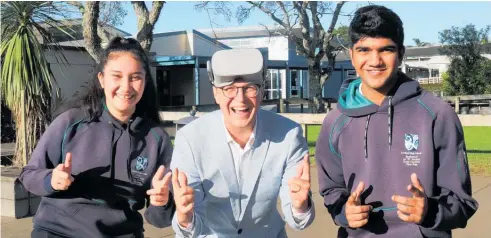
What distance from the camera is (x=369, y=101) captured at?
273 centimetres

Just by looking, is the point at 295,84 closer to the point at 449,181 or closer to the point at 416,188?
the point at 449,181

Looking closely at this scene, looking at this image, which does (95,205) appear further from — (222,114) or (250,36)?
(250,36)

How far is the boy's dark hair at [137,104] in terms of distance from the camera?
10.3 ft

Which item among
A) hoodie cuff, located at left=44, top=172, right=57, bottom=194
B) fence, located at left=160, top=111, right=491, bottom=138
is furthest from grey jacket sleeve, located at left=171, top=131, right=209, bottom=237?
fence, located at left=160, top=111, right=491, bottom=138

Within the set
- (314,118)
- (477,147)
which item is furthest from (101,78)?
(477,147)

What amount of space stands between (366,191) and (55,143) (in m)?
1.59

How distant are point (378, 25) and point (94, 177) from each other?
1614 mm

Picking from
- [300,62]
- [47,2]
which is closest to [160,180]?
[47,2]

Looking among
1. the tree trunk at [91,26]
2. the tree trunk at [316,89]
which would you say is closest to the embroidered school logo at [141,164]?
the tree trunk at [91,26]

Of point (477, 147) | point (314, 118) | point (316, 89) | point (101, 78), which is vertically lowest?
point (477, 147)

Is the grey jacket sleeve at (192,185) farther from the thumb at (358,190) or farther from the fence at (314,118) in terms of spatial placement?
the fence at (314,118)

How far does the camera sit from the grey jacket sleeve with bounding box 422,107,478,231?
244 centimetres

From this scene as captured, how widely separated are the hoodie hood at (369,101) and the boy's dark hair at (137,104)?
42.9 inches

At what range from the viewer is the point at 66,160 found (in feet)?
9.19
